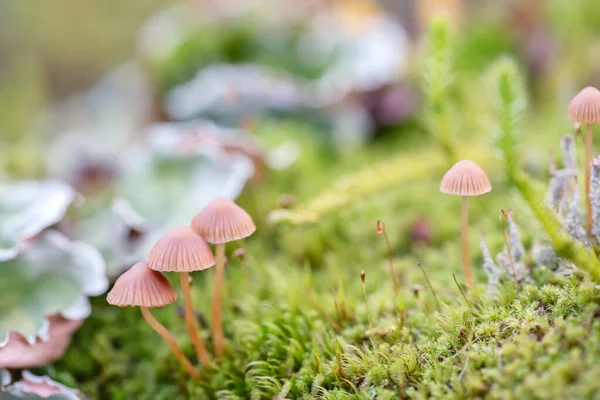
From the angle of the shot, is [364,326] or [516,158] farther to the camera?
[516,158]

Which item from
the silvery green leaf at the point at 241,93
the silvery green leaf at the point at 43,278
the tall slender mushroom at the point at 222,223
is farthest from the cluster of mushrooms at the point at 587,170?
the silvery green leaf at the point at 241,93

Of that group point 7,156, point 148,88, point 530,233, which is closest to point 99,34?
point 148,88

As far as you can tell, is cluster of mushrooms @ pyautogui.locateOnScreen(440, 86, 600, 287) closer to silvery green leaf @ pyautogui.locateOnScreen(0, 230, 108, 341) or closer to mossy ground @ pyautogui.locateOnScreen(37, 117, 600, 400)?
mossy ground @ pyautogui.locateOnScreen(37, 117, 600, 400)

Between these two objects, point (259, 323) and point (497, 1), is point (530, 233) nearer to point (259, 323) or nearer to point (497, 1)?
point (259, 323)

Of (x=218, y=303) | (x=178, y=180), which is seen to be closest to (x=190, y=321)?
(x=218, y=303)

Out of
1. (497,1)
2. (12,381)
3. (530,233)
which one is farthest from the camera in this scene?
(497,1)

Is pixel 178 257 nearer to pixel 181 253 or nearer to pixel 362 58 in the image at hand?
pixel 181 253

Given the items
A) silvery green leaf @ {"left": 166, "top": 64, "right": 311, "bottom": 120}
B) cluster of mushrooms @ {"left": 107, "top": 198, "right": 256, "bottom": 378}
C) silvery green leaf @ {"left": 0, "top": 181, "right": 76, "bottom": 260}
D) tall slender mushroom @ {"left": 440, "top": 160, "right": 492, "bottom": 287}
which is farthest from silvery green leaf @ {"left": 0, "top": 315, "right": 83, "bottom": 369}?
silvery green leaf @ {"left": 166, "top": 64, "right": 311, "bottom": 120}
